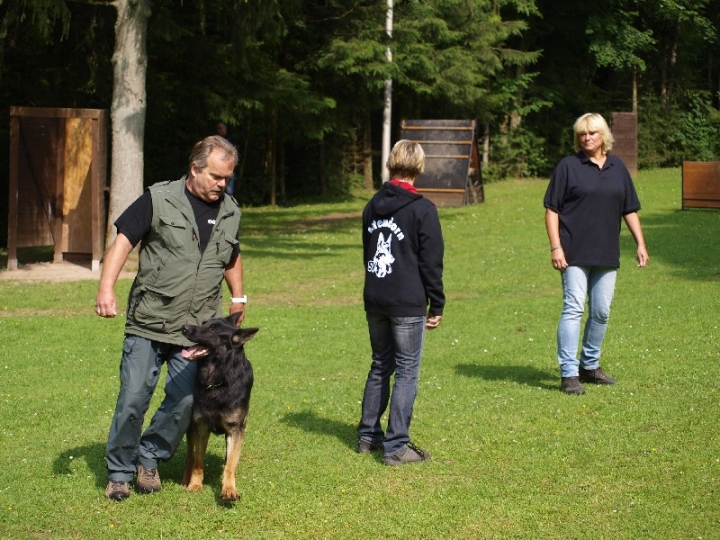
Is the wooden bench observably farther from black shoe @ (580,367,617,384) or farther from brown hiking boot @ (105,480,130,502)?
brown hiking boot @ (105,480,130,502)

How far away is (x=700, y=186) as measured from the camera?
26094mm

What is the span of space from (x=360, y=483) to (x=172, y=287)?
1674 millimetres

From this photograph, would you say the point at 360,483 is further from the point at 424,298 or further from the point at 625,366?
the point at 625,366

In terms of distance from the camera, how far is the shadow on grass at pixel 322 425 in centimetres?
744

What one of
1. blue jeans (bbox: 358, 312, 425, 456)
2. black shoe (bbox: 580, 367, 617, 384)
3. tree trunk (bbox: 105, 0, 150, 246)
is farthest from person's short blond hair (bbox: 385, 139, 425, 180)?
tree trunk (bbox: 105, 0, 150, 246)

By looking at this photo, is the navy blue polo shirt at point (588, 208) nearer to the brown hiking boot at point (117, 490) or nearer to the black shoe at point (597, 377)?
the black shoe at point (597, 377)

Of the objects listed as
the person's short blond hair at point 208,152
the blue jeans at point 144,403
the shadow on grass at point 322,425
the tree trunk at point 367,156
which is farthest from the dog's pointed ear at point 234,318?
the tree trunk at point 367,156

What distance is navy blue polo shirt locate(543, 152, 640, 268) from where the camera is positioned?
332 inches

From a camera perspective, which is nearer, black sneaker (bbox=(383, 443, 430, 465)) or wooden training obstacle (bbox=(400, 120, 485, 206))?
black sneaker (bbox=(383, 443, 430, 465))

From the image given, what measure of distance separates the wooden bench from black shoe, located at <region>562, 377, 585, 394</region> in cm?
1851

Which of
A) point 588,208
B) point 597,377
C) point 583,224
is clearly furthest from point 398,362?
point 597,377

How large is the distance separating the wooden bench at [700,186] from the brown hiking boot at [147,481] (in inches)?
862

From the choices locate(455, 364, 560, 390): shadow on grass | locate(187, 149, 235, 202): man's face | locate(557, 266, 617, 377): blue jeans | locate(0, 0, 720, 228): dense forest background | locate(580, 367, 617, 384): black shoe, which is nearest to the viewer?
locate(187, 149, 235, 202): man's face

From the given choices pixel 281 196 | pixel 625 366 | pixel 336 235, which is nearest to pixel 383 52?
pixel 281 196
